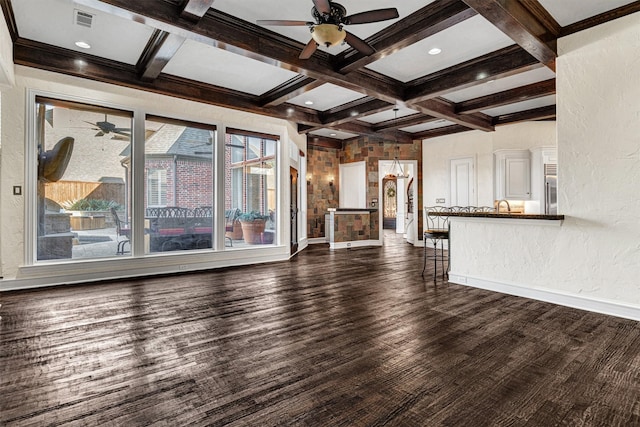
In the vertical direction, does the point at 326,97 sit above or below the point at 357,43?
above

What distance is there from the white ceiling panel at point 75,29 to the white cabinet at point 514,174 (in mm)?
7343

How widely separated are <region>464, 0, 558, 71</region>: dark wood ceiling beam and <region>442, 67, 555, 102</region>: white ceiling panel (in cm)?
106

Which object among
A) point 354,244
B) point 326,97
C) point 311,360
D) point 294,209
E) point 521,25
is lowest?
point 311,360

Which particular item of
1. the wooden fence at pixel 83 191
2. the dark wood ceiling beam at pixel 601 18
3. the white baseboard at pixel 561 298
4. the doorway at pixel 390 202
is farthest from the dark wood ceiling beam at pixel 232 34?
the doorway at pixel 390 202

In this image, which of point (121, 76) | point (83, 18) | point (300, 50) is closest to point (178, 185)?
point (121, 76)

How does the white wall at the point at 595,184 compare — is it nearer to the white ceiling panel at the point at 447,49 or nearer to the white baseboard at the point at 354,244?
the white ceiling panel at the point at 447,49

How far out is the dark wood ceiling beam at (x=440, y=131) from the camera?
825 cm

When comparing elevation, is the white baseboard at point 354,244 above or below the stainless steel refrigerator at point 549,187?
below

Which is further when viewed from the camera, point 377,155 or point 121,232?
point 377,155

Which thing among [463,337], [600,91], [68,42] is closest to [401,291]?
[463,337]

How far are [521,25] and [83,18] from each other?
4.50 metres

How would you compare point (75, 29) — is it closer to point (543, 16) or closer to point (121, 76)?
point (121, 76)

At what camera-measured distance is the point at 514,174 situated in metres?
7.65

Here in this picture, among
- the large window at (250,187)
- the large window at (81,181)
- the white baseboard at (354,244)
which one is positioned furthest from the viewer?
the white baseboard at (354,244)
